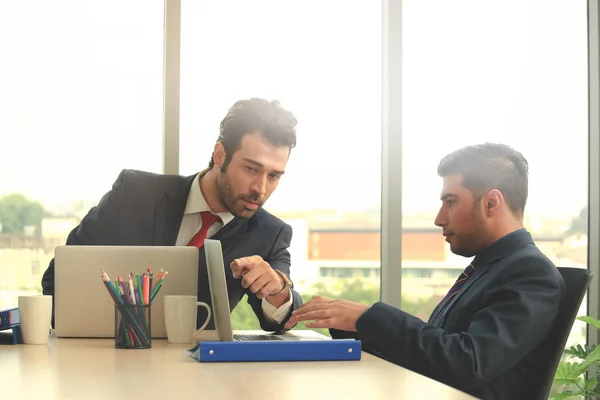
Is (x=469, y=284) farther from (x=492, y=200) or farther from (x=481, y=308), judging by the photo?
(x=492, y=200)

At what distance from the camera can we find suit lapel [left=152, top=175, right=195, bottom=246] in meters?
3.11

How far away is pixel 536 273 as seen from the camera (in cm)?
223

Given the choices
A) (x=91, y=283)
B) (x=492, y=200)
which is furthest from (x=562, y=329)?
(x=91, y=283)

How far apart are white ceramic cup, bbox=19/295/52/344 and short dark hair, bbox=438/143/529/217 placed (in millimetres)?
1254

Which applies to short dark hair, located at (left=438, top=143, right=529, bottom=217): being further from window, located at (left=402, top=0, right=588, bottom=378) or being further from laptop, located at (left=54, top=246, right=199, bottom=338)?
window, located at (left=402, top=0, right=588, bottom=378)

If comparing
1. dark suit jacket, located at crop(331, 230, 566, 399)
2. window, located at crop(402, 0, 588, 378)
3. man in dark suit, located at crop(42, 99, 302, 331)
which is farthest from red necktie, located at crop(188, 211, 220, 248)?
window, located at crop(402, 0, 588, 378)

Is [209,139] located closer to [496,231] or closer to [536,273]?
[496,231]

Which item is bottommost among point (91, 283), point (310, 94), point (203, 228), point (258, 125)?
point (91, 283)

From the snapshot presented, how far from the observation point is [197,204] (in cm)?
316

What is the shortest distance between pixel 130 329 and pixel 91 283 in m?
0.25

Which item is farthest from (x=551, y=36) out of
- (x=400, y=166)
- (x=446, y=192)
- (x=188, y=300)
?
(x=188, y=300)

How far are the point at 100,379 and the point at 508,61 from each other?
10.7 ft

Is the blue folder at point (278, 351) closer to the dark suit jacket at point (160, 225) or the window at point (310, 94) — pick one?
the dark suit jacket at point (160, 225)

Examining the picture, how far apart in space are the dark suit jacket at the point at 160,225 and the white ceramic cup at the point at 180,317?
0.79 m
